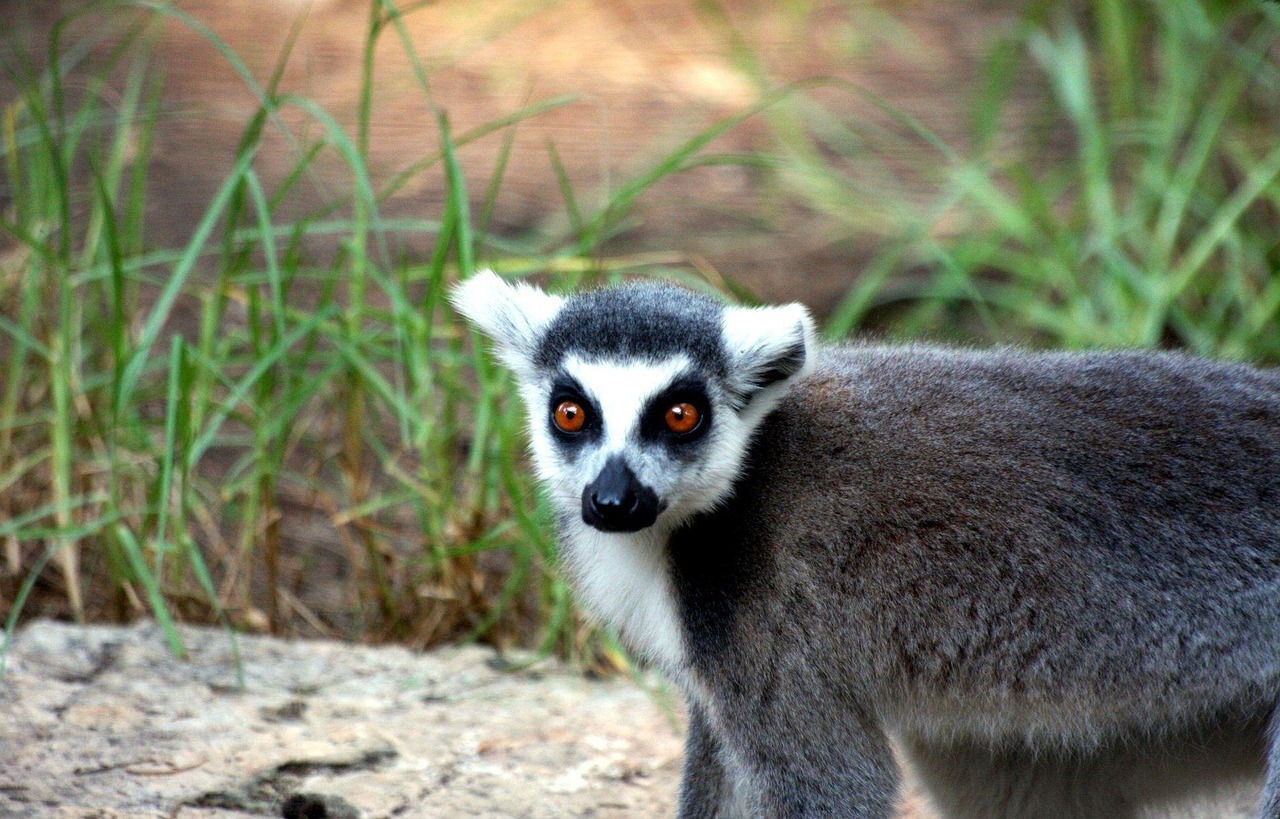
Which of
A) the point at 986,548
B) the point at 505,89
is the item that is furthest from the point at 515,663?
the point at 505,89

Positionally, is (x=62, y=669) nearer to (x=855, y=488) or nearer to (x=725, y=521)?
(x=725, y=521)

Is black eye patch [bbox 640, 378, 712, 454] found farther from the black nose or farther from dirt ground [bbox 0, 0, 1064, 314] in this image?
dirt ground [bbox 0, 0, 1064, 314]

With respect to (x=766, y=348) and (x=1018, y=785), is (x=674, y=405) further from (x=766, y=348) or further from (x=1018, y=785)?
(x=1018, y=785)

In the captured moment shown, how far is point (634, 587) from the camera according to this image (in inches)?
115

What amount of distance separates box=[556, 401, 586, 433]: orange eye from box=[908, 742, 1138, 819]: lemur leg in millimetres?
1182

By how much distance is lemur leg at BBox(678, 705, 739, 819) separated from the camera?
10.1 ft

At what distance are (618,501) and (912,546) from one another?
0.68 metres

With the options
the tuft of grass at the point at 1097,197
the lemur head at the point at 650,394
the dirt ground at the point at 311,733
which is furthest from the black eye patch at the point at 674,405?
the tuft of grass at the point at 1097,197

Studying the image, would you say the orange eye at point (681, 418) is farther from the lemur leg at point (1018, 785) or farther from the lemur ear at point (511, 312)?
the lemur leg at point (1018, 785)

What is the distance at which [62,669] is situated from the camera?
3.67 m

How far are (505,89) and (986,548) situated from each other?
16.7 ft

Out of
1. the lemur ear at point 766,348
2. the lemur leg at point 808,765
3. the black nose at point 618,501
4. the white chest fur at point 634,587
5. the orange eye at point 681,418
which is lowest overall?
the lemur leg at point 808,765

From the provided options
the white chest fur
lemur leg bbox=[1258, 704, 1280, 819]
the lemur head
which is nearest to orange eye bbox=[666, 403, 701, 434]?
the lemur head

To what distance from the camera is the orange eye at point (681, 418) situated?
107 inches
